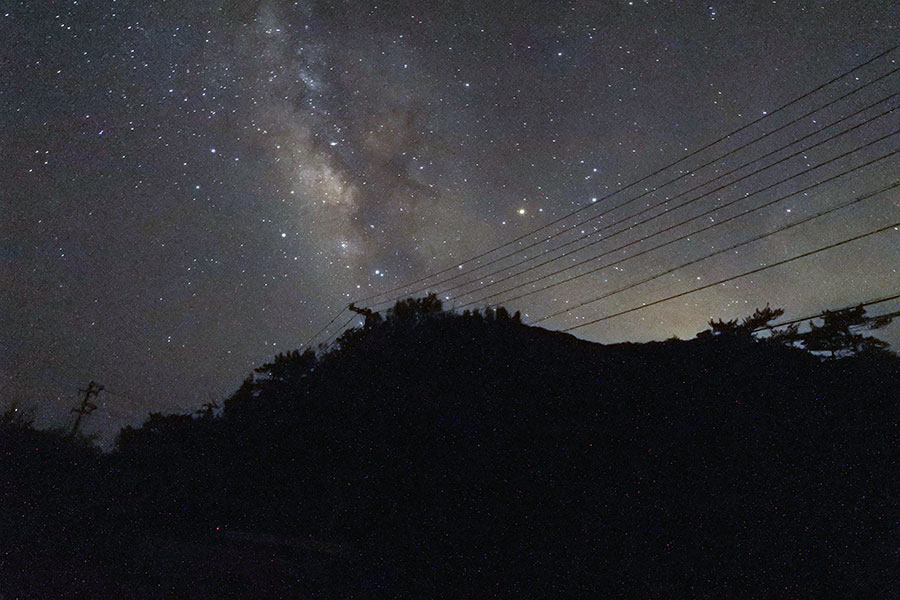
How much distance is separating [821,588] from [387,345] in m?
15.0

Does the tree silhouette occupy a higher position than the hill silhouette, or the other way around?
the tree silhouette

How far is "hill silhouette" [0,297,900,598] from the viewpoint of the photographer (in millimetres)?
8742

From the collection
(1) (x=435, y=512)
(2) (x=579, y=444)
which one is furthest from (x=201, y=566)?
(2) (x=579, y=444)

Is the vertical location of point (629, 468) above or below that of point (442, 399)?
below

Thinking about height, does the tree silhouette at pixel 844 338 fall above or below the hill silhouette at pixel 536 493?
above

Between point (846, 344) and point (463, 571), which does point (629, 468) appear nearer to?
point (463, 571)

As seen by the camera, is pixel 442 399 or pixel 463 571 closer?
pixel 463 571

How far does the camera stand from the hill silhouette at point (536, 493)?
344 inches

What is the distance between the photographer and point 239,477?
19062 mm

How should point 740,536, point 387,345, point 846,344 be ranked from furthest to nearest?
point 387,345, point 846,344, point 740,536

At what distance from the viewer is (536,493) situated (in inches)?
430

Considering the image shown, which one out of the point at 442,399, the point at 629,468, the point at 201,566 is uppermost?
the point at 442,399

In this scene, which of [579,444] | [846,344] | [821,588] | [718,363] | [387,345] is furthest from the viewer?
[387,345]

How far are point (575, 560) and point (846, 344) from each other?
1257cm
